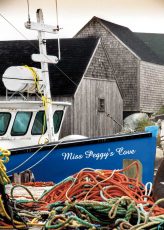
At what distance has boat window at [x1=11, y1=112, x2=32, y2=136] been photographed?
30.9 ft

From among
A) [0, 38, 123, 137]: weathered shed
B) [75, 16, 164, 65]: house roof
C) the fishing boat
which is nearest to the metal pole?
the fishing boat

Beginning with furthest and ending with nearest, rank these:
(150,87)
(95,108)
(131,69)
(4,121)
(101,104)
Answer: (150,87) → (131,69) → (101,104) → (95,108) → (4,121)

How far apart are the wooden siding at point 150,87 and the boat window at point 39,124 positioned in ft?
64.0

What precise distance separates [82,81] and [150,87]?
24.7 feet

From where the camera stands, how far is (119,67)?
29688 millimetres

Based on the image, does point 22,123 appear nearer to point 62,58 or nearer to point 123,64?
point 62,58

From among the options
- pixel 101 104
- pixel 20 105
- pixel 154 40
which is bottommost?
pixel 101 104

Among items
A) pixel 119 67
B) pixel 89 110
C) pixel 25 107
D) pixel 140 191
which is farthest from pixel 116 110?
pixel 140 191

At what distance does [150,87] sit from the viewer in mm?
29672

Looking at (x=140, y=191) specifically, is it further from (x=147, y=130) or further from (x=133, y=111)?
(x=133, y=111)

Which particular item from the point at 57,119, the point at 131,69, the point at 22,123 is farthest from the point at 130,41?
the point at 22,123

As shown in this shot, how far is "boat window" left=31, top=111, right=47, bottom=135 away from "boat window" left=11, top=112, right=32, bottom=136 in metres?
0.13

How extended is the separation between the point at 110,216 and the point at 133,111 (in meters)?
25.3

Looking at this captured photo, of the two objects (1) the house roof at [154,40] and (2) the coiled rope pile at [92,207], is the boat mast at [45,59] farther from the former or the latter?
(1) the house roof at [154,40]
